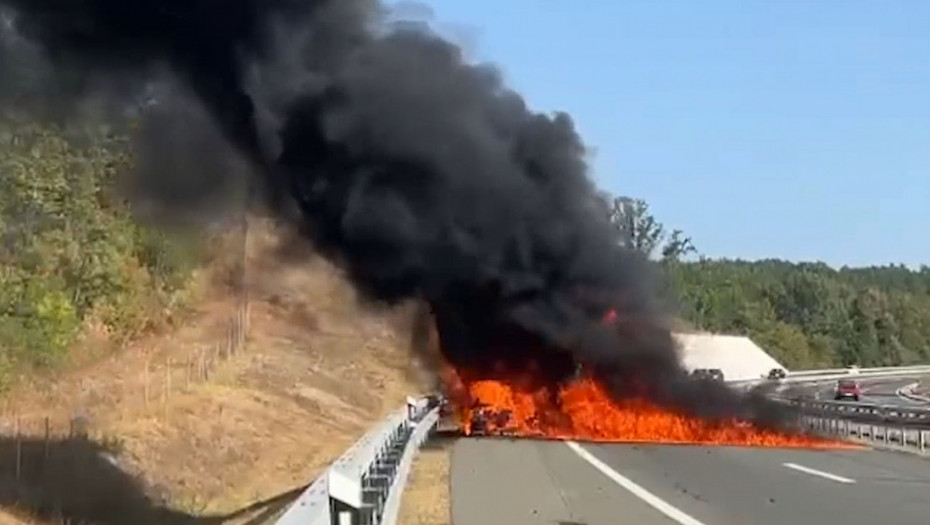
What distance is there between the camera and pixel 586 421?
33656 millimetres

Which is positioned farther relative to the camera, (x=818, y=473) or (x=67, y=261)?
(x=67, y=261)

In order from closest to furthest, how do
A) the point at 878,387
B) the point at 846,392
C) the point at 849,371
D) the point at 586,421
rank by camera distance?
1. the point at 586,421
2. the point at 846,392
3. the point at 849,371
4. the point at 878,387

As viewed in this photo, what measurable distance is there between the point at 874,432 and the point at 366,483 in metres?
27.3

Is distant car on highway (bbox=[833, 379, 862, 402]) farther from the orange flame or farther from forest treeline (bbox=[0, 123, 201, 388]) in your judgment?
the orange flame

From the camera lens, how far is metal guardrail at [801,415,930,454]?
35.5 metres

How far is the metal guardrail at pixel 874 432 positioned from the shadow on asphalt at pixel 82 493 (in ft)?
55.9

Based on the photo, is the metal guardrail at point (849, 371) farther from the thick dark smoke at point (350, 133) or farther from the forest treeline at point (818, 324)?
the thick dark smoke at point (350, 133)

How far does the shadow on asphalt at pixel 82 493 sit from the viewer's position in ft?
79.9

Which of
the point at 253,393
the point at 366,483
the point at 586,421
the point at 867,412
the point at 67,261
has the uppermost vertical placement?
the point at 67,261

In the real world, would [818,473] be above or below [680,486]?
above

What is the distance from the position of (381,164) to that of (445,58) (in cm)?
241

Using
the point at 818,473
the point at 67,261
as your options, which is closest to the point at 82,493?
the point at 818,473

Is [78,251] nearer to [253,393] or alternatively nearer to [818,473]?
[253,393]

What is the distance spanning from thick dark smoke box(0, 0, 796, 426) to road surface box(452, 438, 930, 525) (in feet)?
12.4
